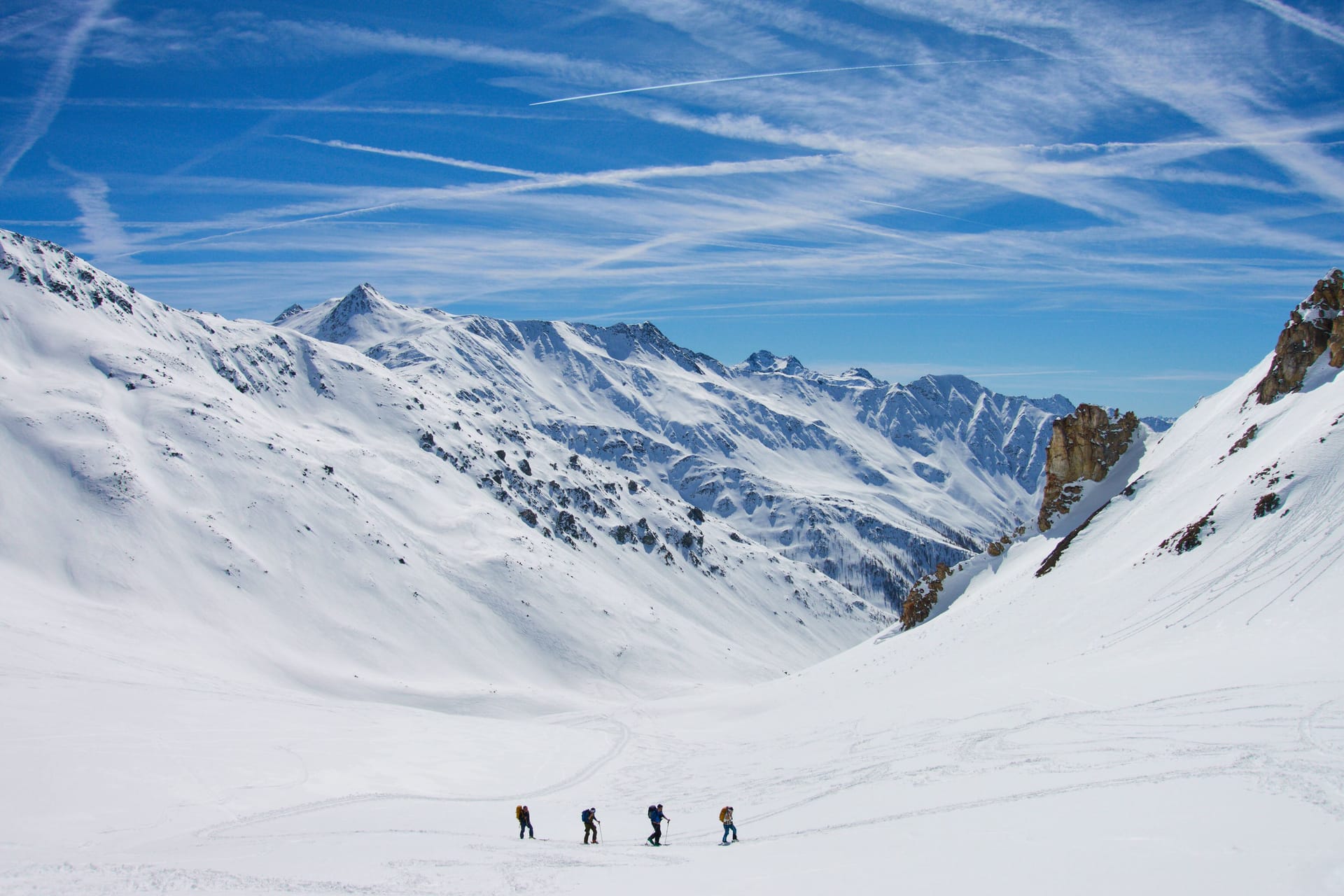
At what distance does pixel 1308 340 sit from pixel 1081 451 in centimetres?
2073

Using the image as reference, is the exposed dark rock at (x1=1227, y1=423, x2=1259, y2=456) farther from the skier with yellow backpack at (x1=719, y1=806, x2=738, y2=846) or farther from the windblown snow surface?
the skier with yellow backpack at (x1=719, y1=806, x2=738, y2=846)

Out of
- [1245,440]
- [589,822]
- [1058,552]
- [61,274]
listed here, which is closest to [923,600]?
[1058,552]

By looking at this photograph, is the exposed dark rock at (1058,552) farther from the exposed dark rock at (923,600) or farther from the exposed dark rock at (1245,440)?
the exposed dark rock at (923,600)

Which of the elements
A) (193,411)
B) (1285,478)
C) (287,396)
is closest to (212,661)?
(193,411)

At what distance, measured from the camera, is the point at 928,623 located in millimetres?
62688

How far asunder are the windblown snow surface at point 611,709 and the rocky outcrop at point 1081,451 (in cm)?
262

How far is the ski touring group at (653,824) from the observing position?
2289 centimetres

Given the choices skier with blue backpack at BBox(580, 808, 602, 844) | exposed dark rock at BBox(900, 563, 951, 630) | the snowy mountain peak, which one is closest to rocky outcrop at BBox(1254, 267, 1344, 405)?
exposed dark rock at BBox(900, 563, 951, 630)

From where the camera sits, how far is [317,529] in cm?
10606

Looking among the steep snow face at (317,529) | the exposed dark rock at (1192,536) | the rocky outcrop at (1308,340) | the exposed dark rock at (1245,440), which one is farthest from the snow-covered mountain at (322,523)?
the rocky outcrop at (1308,340)

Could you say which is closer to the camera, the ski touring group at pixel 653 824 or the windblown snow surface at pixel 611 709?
the windblown snow surface at pixel 611 709

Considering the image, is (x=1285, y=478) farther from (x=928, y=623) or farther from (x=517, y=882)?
(x=517, y=882)

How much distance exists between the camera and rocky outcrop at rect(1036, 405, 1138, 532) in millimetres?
70625

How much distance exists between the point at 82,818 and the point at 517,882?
17282 millimetres
